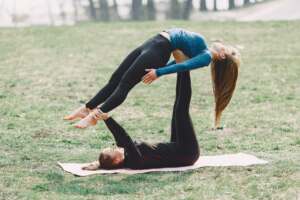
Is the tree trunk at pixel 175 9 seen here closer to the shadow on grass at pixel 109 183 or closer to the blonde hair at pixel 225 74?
the blonde hair at pixel 225 74

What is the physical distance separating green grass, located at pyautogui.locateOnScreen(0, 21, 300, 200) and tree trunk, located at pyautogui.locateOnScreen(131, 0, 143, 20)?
5972 millimetres

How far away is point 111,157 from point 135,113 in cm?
442

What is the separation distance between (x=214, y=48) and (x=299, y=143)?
252cm

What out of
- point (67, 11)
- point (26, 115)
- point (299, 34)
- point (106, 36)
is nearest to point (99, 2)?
point (67, 11)

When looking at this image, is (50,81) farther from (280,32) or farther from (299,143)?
(280,32)

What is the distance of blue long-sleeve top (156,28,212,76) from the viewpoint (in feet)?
25.2

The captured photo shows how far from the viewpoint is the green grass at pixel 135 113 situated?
7.35 m

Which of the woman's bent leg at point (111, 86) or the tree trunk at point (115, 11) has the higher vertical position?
the woman's bent leg at point (111, 86)

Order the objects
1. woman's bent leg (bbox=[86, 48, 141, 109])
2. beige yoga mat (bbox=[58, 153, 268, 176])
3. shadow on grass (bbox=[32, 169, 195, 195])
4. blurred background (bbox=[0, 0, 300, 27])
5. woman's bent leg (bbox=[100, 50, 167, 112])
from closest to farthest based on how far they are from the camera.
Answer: shadow on grass (bbox=[32, 169, 195, 195]) < woman's bent leg (bbox=[100, 50, 167, 112]) < beige yoga mat (bbox=[58, 153, 268, 176]) < woman's bent leg (bbox=[86, 48, 141, 109]) < blurred background (bbox=[0, 0, 300, 27])

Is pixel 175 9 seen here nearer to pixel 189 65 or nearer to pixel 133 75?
pixel 133 75

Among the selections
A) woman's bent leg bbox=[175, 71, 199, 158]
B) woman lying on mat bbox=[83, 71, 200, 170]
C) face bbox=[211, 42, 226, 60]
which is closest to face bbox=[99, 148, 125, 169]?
woman lying on mat bbox=[83, 71, 200, 170]

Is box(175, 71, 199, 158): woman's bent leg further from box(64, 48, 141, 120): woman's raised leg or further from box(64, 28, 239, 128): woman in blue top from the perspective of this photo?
box(64, 48, 141, 120): woman's raised leg

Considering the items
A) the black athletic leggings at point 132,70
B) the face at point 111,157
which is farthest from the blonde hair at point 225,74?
the face at point 111,157

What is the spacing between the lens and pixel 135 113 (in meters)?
12.4
